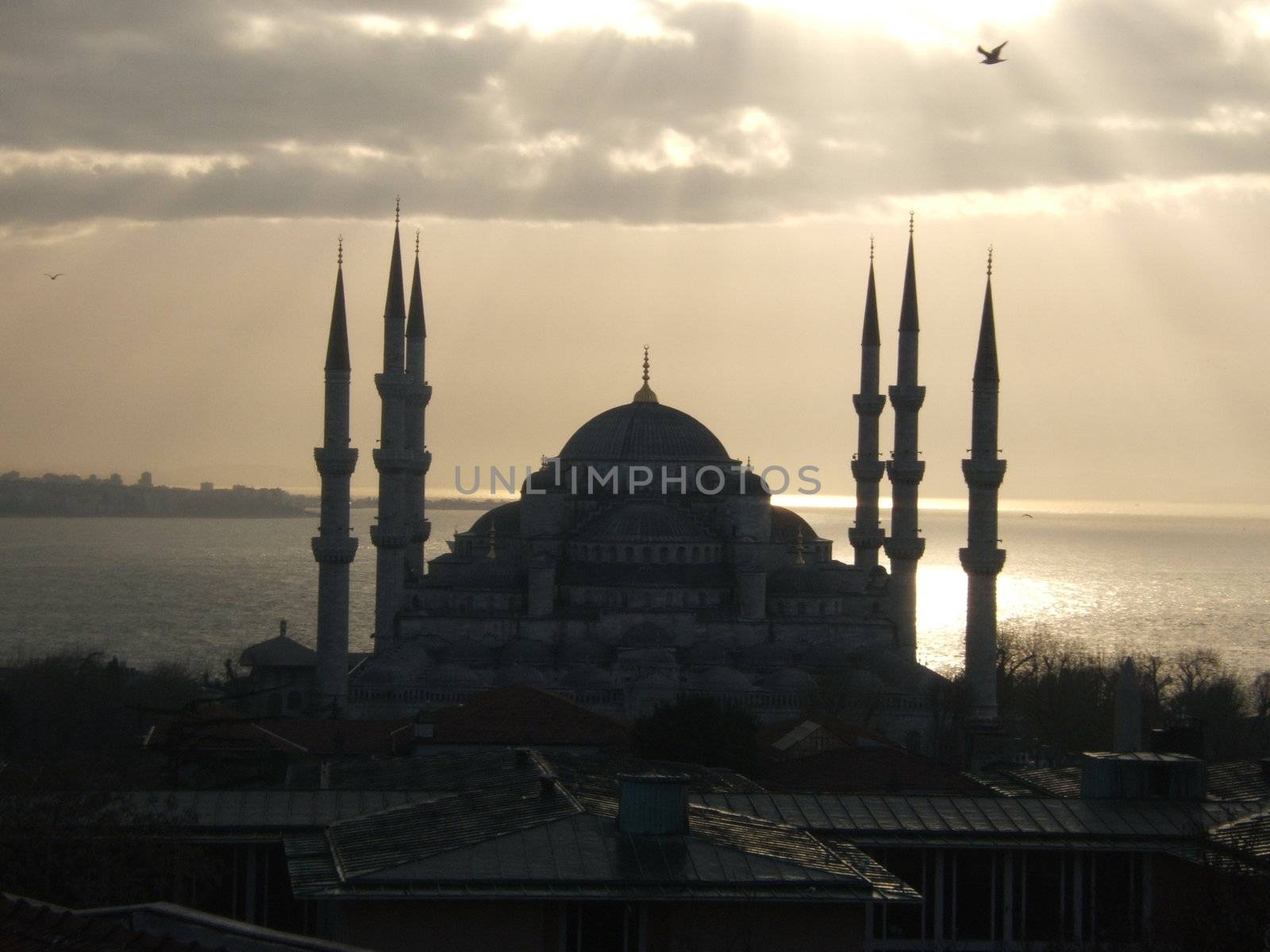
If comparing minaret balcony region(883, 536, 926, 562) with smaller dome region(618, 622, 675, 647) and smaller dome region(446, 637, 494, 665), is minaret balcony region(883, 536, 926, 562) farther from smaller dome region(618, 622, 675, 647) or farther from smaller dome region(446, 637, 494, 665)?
smaller dome region(446, 637, 494, 665)

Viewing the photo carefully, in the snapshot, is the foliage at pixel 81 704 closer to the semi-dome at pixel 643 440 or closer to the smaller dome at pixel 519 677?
the smaller dome at pixel 519 677

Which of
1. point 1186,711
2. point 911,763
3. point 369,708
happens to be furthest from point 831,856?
point 1186,711

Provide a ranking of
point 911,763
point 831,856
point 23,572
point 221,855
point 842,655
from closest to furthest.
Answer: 1. point 831,856
2. point 221,855
3. point 911,763
4. point 842,655
5. point 23,572

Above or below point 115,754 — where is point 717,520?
above

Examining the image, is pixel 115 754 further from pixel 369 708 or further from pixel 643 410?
pixel 643 410

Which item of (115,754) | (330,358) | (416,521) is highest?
(330,358)

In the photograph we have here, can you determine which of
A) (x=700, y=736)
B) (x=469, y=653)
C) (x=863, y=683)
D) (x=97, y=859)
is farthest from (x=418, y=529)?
(x=97, y=859)

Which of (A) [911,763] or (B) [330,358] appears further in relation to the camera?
(B) [330,358]
